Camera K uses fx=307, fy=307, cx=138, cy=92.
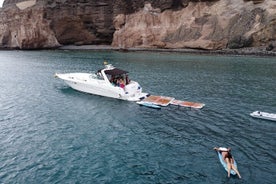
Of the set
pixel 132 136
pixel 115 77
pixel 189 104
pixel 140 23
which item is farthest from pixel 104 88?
pixel 140 23

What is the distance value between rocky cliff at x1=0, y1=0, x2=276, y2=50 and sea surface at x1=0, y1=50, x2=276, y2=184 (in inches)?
1720

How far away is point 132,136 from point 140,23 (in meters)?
80.0

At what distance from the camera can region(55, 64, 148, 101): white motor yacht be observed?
35.1 m

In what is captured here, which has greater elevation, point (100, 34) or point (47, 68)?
point (100, 34)

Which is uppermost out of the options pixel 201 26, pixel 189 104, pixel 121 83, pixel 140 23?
pixel 140 23

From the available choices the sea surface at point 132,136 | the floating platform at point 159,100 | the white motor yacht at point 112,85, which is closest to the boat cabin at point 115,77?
the white motor yacht at point 112,85

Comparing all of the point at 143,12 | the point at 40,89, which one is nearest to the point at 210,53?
the point at 143,12

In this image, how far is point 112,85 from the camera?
116 ft

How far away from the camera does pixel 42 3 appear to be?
10656cm

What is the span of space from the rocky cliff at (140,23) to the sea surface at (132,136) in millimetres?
43687

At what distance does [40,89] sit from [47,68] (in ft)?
70.6

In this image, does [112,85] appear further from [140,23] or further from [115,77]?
[140,23]

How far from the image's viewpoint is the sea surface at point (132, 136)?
18047 mm

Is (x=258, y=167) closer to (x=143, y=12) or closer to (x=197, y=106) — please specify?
(x=197, y=106)
